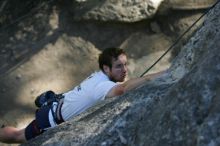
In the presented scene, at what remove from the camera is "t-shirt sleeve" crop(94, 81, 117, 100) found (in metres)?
3.97

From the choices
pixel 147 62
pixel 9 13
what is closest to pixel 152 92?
pixel 147 62

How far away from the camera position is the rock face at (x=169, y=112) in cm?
231

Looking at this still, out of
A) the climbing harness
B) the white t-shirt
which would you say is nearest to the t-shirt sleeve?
the white t-shirt

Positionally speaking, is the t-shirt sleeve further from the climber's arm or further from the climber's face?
the climber's face

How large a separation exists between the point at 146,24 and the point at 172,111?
16.8 ft

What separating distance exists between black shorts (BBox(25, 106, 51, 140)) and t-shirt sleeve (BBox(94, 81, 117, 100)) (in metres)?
0.42

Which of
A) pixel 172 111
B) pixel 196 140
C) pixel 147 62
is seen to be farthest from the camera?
pixel 147 62

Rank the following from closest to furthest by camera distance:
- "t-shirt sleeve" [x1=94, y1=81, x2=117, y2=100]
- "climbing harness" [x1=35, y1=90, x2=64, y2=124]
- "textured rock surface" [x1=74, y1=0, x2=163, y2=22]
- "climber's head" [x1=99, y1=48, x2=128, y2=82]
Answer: "t-shirt sleeve" [x1=94, y1=81, x2=117, y2=100]
"climbing harness" [x1=35, y1=90, x2=64, y2=124]
"climber's head" [x1=99, y1=48, x2=128, y2=82]
"textured rock surface" [x1=74, y1=0, x2=163, y2=22]

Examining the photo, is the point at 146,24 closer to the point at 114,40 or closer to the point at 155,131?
the point at 114,40

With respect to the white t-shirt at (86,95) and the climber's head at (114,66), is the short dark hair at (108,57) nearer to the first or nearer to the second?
the climber's head at (114,66)

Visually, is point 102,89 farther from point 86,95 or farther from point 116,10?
point 116,10

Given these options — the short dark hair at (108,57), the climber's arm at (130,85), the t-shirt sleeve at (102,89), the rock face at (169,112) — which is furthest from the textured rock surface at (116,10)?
the rock face at (169,112)

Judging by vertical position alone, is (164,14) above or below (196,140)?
above

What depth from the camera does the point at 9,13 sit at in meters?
7.57
